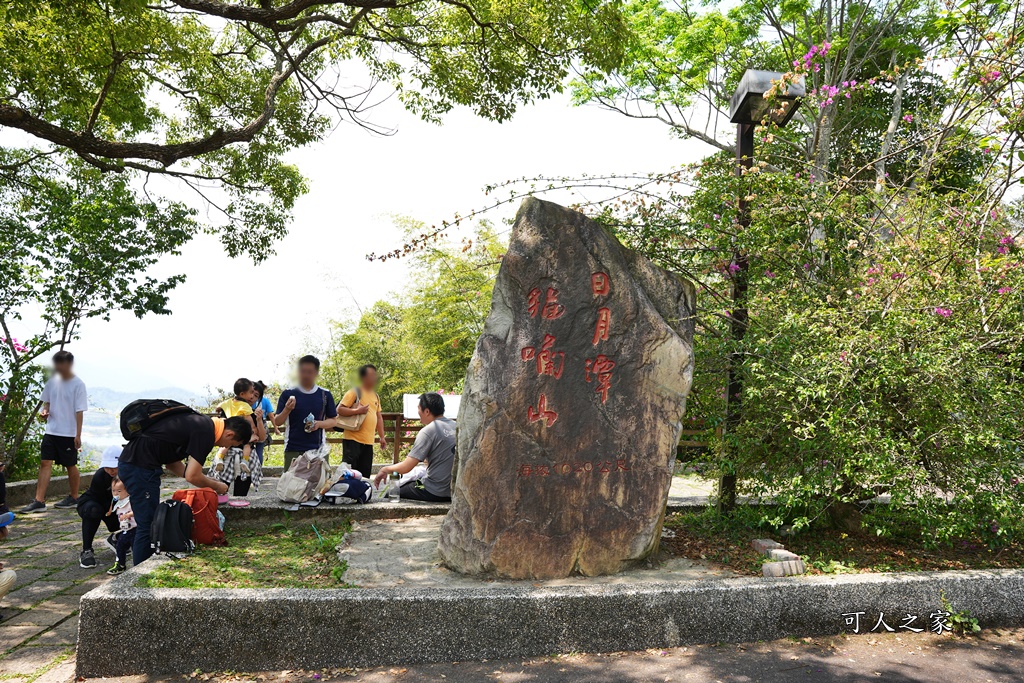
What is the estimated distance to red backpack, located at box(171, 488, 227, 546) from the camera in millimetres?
5402

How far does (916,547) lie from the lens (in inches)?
224

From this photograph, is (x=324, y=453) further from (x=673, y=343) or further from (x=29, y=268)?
(x=29, y=268)

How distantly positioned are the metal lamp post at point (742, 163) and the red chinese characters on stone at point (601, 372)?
48.9 inches

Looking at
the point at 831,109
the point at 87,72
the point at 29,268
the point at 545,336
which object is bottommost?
the point at 545,336

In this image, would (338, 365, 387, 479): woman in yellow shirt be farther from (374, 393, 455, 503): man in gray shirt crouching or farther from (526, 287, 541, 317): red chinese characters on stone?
(526, 287, 541, 317): red chinese characters on stone

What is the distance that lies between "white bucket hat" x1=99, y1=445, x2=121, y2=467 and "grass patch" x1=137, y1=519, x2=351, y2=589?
96 cm

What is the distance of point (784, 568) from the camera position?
4723 millimetres

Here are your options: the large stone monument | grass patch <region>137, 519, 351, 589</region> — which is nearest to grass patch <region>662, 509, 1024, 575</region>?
the large stone monument

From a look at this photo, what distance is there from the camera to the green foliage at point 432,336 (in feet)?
47.2

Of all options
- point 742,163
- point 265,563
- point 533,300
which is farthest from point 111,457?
point 742,163

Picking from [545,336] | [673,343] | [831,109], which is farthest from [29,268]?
[831,109]

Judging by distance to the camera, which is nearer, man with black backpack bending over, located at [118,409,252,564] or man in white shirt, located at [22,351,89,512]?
man with black backpack bending over, located at [118,409,252,564]

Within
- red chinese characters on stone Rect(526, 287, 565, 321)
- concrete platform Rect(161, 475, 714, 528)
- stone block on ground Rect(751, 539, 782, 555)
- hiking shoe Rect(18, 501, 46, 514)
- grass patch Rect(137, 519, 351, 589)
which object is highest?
red chinese characters on stone Rect(526, 287, 565, 321)

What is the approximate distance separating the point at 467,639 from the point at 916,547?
3.77m
